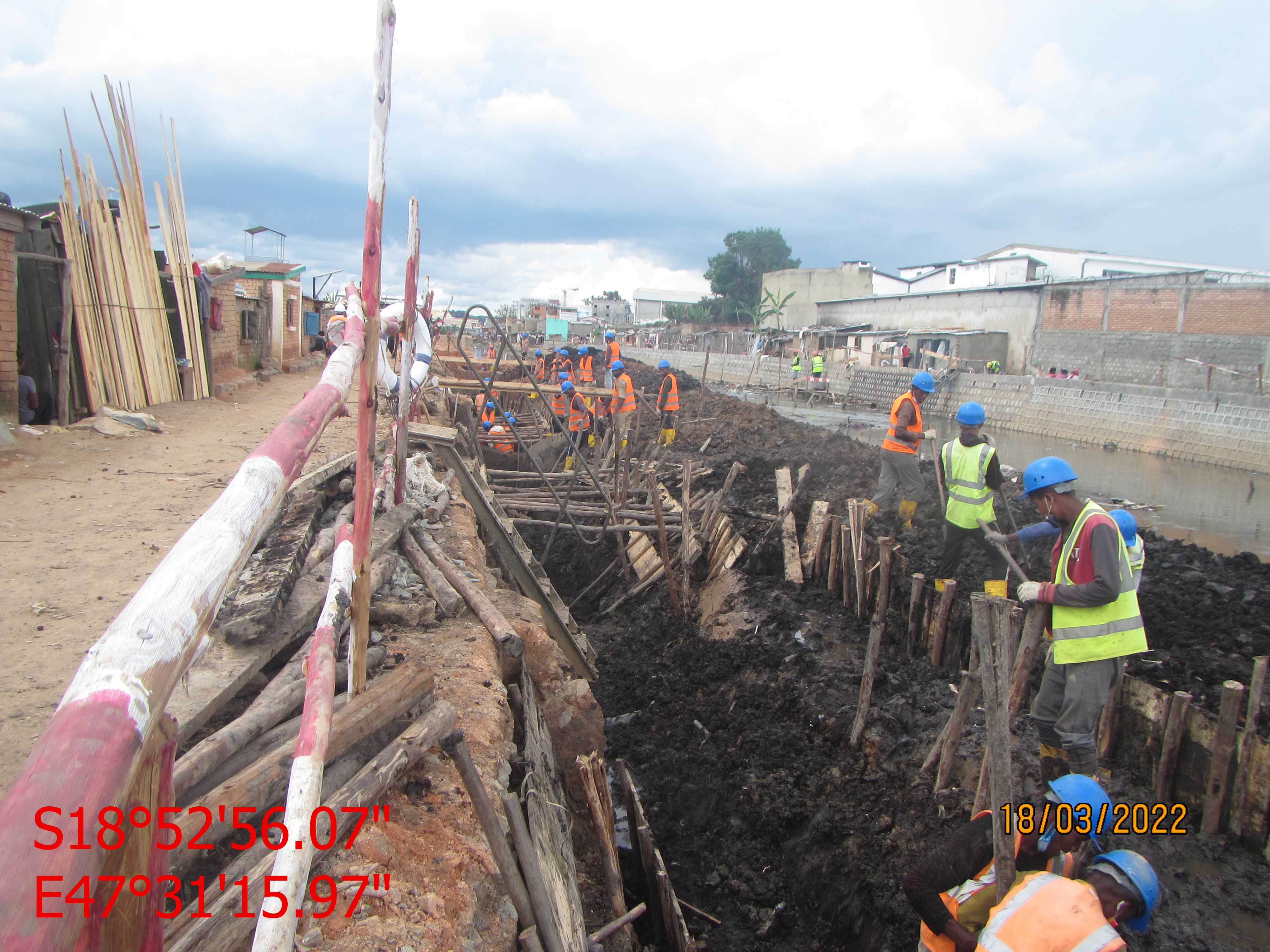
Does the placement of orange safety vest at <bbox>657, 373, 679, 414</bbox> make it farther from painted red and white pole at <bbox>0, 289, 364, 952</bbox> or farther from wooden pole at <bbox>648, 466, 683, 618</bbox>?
painted red and white pole at <bbox>0, 289, 364, 952</bbox>

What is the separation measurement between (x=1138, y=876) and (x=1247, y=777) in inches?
80.2

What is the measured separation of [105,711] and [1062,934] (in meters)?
2.47

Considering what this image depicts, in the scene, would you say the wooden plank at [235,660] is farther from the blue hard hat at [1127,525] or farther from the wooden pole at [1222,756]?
the blue hard hat at [1127,525]

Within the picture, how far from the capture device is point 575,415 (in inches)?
557

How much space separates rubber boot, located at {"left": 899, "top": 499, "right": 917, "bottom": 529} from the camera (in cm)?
821

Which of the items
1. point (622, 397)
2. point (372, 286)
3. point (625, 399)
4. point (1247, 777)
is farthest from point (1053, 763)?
point (625, 399)

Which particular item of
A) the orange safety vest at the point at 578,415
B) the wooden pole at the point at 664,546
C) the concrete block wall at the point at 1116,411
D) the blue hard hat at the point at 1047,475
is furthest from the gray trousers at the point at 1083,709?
the concrete block wall at the point at 1116,411

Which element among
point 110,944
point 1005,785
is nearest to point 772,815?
point 1005,785

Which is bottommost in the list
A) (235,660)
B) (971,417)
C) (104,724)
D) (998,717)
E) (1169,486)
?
(1169,486)

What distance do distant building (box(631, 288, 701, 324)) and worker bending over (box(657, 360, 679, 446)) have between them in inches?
2659

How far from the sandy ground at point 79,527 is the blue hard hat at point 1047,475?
449cm

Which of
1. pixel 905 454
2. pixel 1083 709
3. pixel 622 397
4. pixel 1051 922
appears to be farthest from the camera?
pixel 622 397

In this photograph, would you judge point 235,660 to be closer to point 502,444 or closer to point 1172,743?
point 1172,743

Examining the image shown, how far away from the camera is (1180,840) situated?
12.2 feet
